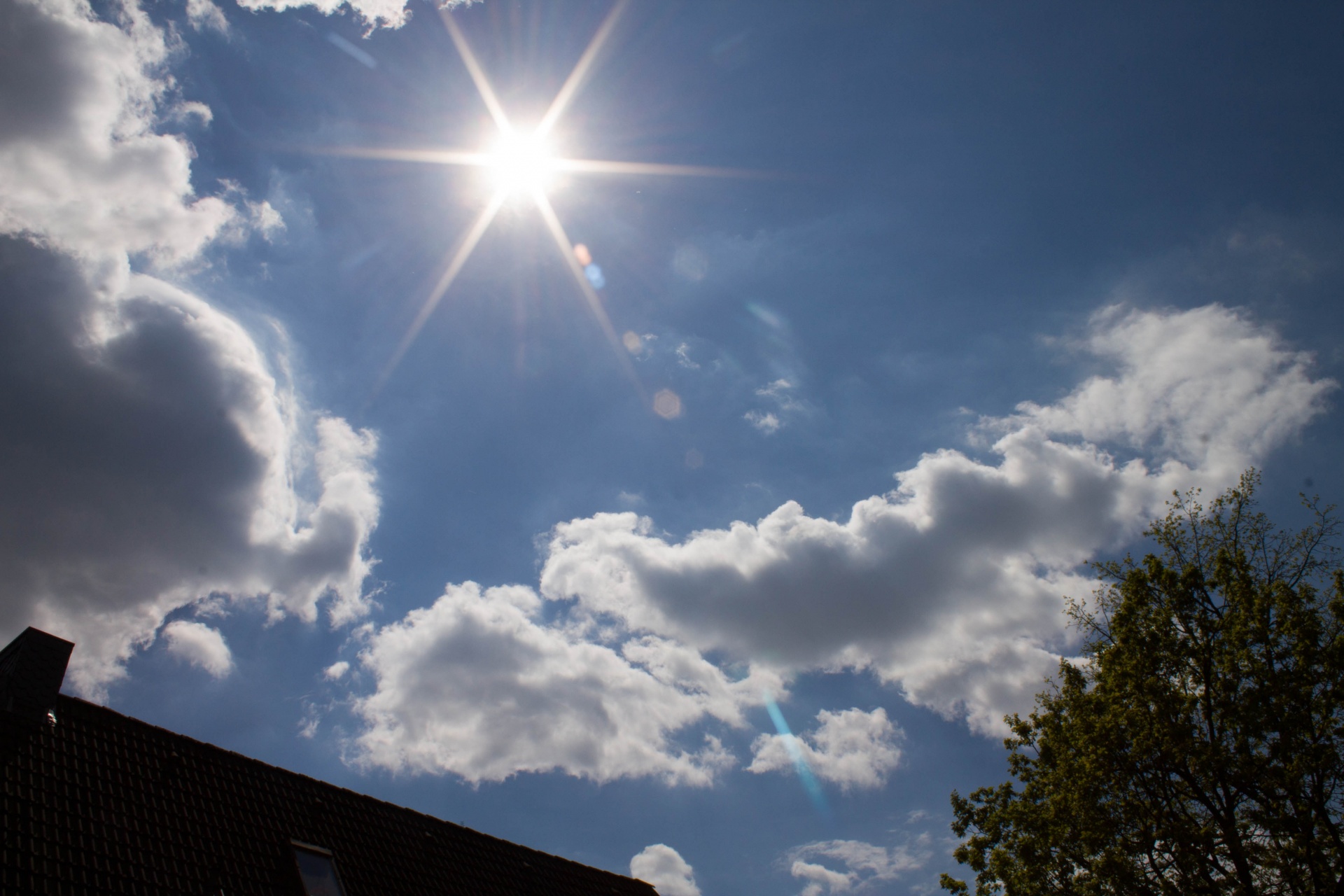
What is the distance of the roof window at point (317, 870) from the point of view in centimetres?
1251

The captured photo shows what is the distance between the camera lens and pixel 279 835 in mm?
13031

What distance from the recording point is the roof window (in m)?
12.5

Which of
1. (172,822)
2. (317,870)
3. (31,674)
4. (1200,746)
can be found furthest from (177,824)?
(1200,746)

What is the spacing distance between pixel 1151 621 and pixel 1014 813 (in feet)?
22.9

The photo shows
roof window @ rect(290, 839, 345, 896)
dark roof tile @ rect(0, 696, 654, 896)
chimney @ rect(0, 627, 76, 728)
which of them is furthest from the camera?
roof window @ rect(290, 839, 345, 896)

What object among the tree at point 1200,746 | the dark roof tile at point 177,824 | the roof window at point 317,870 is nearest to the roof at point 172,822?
the dark roof tile at point 177,824

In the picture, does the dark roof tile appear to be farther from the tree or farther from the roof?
the tree

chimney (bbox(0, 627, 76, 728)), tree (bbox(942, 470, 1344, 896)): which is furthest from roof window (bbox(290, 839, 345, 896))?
tree (bbox(942, 470, 1344, 896))

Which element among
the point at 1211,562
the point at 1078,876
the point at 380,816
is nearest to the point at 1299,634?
the point at 1211,562

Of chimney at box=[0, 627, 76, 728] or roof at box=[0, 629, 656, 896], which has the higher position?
chimney at box=[0, 627, 76, 728]

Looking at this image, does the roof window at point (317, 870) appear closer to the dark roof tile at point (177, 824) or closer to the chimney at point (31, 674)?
the dark roof tile at point (177, 824)

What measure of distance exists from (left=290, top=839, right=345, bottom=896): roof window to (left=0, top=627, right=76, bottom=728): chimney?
187 inches

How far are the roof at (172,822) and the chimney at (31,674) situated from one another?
0.07 metres

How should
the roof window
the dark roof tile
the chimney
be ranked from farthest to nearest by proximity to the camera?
the roof window
the chimney
the dark roof tile
